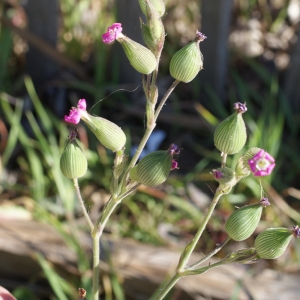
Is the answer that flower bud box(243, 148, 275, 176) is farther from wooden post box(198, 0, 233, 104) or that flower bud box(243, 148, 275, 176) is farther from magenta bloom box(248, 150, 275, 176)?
wooden post box(198, 0, 233, 104)

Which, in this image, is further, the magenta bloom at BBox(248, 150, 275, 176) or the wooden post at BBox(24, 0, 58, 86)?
the wooden post at BBox(24, 0, 58, 86)

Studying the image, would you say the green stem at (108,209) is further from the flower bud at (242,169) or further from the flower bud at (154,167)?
the flower bud at (242,169)

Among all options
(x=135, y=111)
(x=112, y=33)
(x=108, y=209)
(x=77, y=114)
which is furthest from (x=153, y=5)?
(x=135, y=111)

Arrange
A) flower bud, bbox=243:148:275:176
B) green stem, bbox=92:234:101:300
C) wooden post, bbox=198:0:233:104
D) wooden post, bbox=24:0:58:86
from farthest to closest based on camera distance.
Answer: wooden post, bbox=24:0:58:86, wooden post, bbox=198:0:233:104, green stem, bbox=92:234:101:300, flower bud, bbox=243:148:275:176

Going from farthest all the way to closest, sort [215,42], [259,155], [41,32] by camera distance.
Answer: [41,32]
[215,42]
[259,155]

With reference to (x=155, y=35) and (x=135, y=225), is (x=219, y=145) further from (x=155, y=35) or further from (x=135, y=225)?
(x=135, y=225)

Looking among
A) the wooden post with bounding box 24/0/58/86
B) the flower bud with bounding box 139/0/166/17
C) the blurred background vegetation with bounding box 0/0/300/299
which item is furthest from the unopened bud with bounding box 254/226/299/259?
the wooden post with bounding box 24/0/58/86

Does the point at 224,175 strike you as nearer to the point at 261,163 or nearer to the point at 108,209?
the point at 261,163
